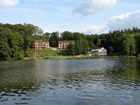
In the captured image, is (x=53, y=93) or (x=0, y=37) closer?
(x=53, y=93)

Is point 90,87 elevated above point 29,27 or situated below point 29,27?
below

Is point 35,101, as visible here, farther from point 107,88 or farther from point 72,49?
point 72,49

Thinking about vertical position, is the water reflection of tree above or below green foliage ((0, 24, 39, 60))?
below

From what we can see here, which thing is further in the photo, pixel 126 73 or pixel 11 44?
pixel 11 44

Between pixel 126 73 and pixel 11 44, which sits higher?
pixel 11 44

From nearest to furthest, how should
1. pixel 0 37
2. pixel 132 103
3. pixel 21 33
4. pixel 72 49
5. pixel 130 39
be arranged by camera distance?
pixel 132 103
pixel 0 37
pixel 21 33
pixel 130 39
pixel 72 49

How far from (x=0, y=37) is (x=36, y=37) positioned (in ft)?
164

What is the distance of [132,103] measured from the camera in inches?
1314

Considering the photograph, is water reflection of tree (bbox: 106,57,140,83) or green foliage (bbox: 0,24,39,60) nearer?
water reflection of tree (bbox: 106,57,140,83)

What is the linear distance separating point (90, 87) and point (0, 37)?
101335 mm

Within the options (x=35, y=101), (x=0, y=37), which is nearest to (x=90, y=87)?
(x=35, y=101)

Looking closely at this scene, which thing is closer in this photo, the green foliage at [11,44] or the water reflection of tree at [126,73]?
the water reflection of tree at [126,73]

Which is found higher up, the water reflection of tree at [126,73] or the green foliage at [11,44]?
the green foliage at [11,44]

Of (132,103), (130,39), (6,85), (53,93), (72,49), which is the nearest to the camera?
(132,103)
